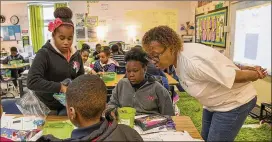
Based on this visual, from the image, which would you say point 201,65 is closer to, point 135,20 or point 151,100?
point 151,100

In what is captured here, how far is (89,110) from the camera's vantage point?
86 centimetres

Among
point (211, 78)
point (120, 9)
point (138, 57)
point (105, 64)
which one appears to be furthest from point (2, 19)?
point (211, 78)

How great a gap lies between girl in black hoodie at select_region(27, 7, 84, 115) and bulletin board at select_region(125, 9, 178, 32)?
19.2 feet

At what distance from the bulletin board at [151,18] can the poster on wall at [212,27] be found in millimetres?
1168

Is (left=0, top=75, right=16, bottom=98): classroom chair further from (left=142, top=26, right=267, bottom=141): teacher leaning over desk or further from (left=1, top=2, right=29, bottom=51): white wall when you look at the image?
(left=142, top=26, right=267, bottom=141): teacher leaning over desk

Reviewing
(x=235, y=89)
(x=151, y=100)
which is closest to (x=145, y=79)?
(x=151, y=100)

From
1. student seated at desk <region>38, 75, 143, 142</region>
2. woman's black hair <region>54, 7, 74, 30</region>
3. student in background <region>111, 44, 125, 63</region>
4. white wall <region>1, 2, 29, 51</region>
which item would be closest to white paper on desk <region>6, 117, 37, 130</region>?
student seated at desk <region>38, 75, 143, 142</region>

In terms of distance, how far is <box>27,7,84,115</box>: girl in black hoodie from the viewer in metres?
1.43

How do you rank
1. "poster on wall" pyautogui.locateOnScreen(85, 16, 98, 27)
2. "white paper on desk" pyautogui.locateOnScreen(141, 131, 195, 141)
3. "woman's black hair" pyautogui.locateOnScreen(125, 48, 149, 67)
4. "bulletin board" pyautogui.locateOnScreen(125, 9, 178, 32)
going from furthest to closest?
"poster on wall" pyautogui.locateOnScreen(85, 16, 98, 27) → "bulletin board" pyautogui.locateOnScreen(125, 9, 178, 32) → "woman's black hair" pyautogui.locateOnScreen(125, 48, 149, 67) → "white paper on desk" pyautogui.locateOnScreen(141, 131, 195, 141)

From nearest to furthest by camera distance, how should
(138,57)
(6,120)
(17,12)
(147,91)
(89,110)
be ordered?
(89,110) → (6,120) → (147,91) → (138,57) → (17,12)

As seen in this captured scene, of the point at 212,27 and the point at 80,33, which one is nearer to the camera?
the point at 212,27

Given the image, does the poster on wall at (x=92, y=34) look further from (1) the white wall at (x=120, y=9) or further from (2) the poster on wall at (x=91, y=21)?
(1) the white wall at (x=120, y=9)

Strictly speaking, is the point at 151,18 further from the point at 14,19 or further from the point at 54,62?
the point at 54,62

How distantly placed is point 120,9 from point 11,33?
12.6 ft
